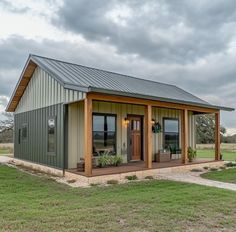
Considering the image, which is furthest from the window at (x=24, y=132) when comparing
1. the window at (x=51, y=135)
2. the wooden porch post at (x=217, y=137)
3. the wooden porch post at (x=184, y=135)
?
the wooden porch post at (x=217, y=137)

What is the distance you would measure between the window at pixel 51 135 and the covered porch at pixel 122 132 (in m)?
0.81

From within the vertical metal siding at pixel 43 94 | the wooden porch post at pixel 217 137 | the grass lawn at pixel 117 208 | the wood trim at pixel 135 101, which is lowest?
the grass lawn at pixel 117 208

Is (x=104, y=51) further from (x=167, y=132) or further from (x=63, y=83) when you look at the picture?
(x=63, y=83)

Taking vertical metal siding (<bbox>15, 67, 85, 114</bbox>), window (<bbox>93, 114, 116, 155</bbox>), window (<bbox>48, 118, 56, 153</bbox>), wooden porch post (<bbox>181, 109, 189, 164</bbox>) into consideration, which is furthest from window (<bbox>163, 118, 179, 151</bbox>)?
vertical metal siding (<bbox>15, 67, 85, 114</bbox>)

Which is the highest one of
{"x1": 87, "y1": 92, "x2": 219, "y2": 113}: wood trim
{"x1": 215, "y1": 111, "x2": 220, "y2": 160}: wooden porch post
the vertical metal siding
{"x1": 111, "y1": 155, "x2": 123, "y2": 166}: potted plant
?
the vertical metal siding

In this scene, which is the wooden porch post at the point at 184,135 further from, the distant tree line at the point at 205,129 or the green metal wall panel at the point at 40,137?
the distant tree line at the point at 205,129

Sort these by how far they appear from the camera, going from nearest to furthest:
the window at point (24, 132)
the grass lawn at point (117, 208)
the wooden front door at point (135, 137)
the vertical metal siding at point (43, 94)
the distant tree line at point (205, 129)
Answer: the grass lawn at point (117, 208) → the vertical metal siding at point (43, 94) → the wooden front door at point (135, 137) → the window at point (24, 132) → the distant tree line at point (205, 129)

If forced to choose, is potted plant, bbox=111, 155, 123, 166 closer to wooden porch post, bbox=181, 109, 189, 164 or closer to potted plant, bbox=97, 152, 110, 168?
potted plant, bbox=97, 152, 110, 168

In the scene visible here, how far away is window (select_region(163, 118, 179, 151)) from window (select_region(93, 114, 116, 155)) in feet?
11.7

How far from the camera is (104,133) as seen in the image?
11000 mm

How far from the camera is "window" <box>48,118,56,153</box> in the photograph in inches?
409

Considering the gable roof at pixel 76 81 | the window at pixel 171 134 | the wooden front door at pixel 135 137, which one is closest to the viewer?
the gable roof at pixel 76 81

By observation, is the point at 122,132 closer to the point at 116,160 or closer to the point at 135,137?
the point at 135,137

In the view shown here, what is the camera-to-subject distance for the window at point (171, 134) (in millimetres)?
13921
